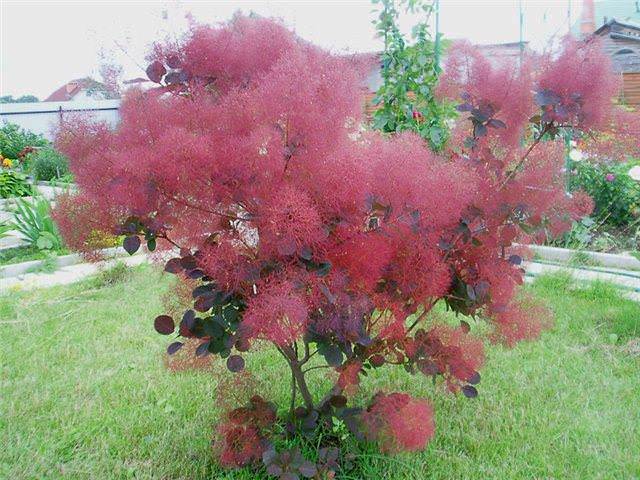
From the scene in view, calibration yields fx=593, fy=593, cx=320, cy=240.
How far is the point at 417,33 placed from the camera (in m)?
4.08

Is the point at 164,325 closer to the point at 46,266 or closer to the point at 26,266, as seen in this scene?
the point at 46,266

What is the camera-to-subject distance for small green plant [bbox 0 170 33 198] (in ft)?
25.9

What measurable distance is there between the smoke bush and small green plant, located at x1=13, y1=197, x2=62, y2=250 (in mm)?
4339

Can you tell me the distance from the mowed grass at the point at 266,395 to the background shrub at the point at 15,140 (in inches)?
429

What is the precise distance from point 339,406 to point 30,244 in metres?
4.97

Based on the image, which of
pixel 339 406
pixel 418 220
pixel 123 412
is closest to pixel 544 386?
pixel 339 406

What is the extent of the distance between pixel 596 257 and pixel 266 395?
347 cm

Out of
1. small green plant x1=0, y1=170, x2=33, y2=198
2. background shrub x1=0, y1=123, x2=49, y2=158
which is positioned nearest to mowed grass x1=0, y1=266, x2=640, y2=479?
small green plant x1=0, y1=170, x2=33, y2=198

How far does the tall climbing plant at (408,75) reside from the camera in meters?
4.03

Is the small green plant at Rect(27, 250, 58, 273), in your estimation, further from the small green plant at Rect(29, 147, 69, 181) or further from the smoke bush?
the small green plant at Rect(29, 147, 69, 181)

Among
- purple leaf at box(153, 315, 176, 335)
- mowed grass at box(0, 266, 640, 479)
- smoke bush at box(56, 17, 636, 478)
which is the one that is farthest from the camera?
mowed grass at box(0, 266, 640, 479)

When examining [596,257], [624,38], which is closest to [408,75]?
[596,257]

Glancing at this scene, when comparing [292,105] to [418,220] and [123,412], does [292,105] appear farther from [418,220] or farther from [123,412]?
[123,412]

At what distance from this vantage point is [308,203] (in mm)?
1420
